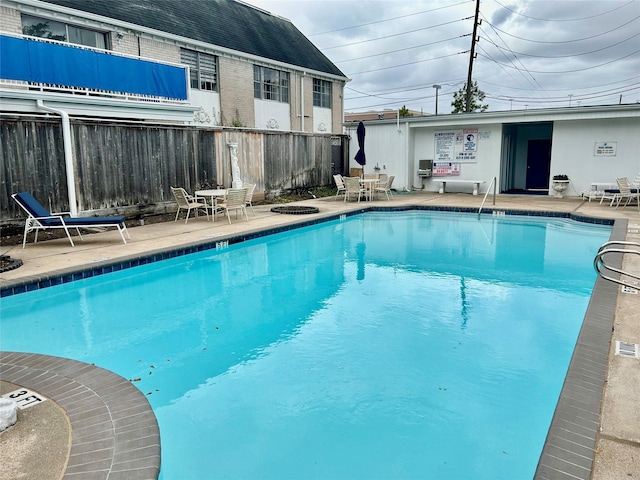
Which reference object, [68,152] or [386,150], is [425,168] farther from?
[68,152]

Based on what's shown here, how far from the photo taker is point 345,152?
17.7 metres

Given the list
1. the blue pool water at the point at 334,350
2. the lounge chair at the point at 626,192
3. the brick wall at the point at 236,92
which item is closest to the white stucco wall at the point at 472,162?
the lounge chair at the point at 626,192

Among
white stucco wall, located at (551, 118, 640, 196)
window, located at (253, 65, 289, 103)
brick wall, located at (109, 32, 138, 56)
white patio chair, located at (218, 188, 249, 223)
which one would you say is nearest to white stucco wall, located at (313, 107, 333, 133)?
window, located at (253, 65, 289, 103)

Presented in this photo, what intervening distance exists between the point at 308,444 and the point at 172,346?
78.1 inches

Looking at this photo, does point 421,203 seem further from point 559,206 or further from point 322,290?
point 322,290

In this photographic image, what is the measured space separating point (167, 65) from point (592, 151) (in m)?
12.5

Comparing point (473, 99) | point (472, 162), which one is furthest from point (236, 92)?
point (473, 99)

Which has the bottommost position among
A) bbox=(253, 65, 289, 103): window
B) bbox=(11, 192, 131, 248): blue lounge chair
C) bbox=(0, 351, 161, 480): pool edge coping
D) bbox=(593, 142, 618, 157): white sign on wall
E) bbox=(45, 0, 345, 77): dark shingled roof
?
bbox=(0, 351, 161, 480): pool edge coping

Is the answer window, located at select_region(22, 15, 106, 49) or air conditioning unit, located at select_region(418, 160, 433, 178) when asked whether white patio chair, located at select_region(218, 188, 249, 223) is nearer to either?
window, located at select_region(22, 15, 106, 49)

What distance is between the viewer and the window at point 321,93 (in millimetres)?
19984

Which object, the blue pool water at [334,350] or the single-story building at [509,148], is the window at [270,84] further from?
the blue pool water at [334,350]

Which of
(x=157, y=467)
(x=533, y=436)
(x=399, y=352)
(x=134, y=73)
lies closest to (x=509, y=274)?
(x=399, y=352)

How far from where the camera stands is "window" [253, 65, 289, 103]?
1709cm

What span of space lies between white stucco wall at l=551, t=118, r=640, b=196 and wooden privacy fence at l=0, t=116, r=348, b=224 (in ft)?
28.1
